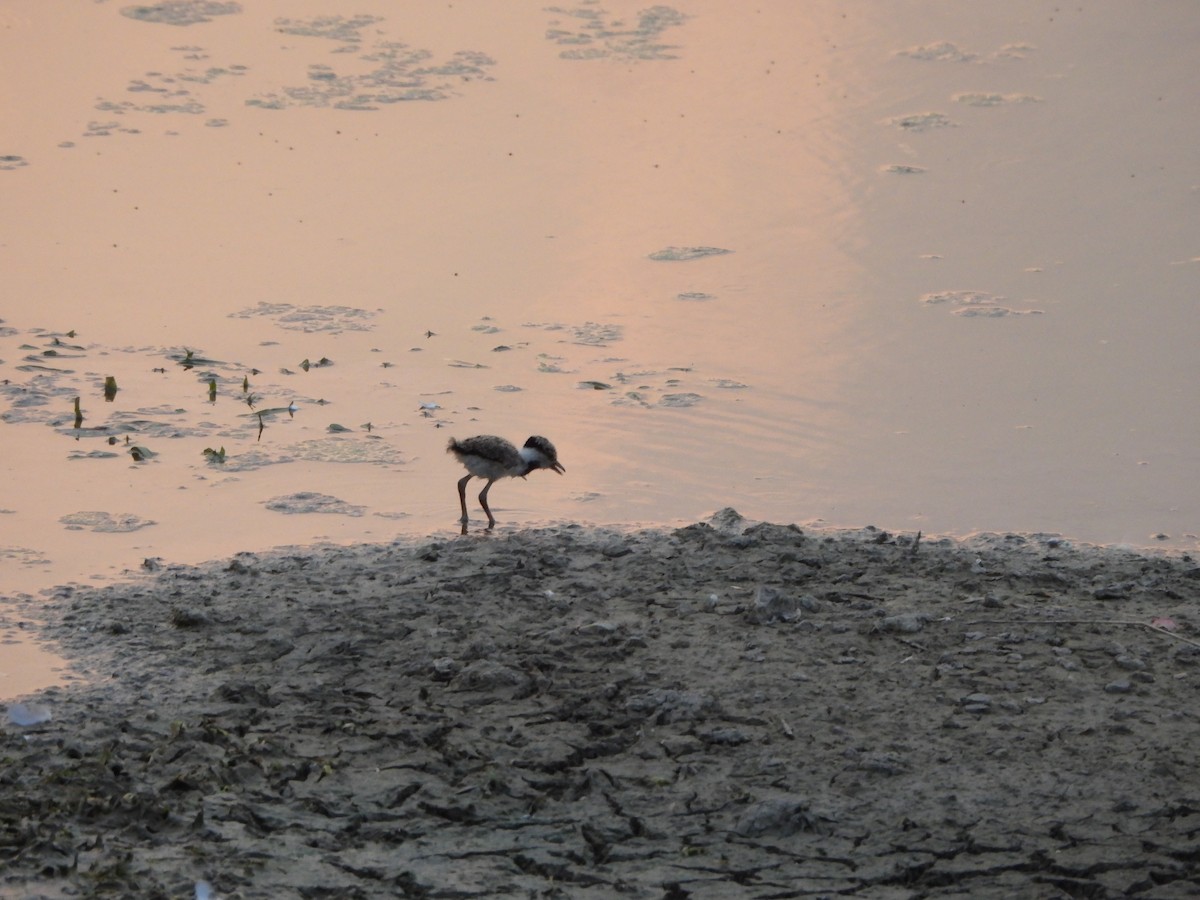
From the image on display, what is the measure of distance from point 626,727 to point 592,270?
722 cm

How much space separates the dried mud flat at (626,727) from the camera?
5.66m

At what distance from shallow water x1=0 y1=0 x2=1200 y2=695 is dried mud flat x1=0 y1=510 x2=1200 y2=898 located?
88 centimetres

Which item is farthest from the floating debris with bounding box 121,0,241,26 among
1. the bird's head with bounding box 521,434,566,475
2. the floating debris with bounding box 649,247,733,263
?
the bird's head with bounding box 521,434,566,475

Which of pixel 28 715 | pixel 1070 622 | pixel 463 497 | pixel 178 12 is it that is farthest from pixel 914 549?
pixel 178 12

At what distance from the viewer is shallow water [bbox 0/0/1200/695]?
988 centimetres

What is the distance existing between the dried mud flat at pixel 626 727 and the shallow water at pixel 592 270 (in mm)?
879

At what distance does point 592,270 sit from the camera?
43.7ft

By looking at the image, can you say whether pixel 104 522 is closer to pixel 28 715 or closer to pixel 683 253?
pixel 28 715

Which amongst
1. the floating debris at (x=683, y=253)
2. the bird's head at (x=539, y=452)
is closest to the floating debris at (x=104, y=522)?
the bird's head at (x=539, y=452)

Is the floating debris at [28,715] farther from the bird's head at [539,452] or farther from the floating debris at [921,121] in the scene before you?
the floating debris at [921,121]

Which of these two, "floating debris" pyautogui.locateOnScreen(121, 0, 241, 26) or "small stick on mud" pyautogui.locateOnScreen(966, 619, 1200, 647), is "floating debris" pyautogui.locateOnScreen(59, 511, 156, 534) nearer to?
"small stick on mud" pyautogui.locateOnScreen(966, 619, 1200, 647)

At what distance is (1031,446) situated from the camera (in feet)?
33.8

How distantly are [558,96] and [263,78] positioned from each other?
139 inches

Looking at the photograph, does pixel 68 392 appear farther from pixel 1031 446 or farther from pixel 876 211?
pixel 876 211
